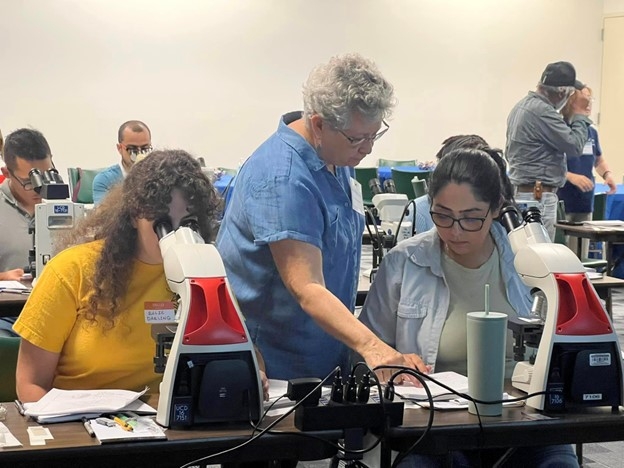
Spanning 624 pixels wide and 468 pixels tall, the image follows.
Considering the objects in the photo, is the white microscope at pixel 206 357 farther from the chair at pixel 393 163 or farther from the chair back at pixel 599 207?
the chair at pixel 393 163

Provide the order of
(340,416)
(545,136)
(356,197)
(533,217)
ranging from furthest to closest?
(545,136) < (356,197) < (533,217) < (340,416)

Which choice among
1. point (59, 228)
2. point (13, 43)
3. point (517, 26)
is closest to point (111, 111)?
point (13, 43)

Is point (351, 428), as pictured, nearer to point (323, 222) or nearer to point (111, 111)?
point (323, 222)

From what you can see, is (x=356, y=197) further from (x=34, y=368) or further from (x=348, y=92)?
(x=34, y=368)

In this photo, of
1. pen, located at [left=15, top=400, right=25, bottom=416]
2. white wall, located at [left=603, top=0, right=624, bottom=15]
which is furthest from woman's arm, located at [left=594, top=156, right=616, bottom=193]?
pen, located at [left=15, top=400, right=25, bottom=416]

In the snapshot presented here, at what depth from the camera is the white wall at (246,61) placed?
29.5 ft

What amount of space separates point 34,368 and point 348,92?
0.90m

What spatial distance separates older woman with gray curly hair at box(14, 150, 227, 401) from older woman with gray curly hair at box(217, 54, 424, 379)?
0.14 metres

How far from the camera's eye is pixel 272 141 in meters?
2.19

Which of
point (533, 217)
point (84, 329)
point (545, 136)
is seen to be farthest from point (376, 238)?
point (545, 136)

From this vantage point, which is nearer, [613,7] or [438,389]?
[438,389]

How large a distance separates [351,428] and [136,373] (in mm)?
610

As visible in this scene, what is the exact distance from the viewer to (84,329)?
6.60ft

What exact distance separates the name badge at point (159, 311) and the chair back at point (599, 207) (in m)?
4.99
